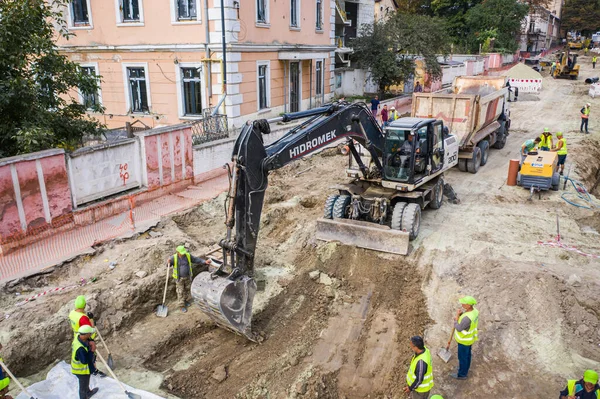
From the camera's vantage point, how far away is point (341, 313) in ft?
29.4

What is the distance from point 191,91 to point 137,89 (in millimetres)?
2780

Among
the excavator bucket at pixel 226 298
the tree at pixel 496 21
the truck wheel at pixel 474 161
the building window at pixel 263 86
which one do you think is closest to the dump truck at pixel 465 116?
the truck wheel at pixel 474 161

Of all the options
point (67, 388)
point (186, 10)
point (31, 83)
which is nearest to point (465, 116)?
point (186, 10)

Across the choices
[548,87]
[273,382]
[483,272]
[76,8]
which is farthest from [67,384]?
[548,87]

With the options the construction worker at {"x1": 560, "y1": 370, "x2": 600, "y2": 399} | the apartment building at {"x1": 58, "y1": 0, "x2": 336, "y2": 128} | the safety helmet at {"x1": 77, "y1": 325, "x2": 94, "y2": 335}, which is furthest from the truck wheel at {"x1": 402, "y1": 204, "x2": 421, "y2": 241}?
the apartment building at {"x1": 58, "y1": 0, "x2": 336, "y2": 128}

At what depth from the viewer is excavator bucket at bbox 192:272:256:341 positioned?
23.3ft

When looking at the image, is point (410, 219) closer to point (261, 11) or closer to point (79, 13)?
point (261, 11)

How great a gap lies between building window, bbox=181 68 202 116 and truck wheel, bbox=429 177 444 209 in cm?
1044

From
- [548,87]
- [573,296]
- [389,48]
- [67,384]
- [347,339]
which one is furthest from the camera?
[548,87]

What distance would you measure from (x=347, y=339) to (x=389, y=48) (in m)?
23.1

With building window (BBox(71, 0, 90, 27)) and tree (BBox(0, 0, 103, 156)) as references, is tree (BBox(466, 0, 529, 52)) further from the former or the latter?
tree (BBox(0, 0, 103, 156))

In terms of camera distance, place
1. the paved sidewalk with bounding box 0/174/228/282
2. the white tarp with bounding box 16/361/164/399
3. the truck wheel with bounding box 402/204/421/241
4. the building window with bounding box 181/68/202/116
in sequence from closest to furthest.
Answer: the white tarp with bounding box 16/361/164/399, the paved sidewalk with bounding box 0/174/228/282, the truck wheel with bounding box 402/204/421/241, the building window with bounding box 181/68/202/116

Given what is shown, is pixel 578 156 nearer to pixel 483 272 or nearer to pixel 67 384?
pixel 483 272

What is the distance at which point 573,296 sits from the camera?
8766 mm
